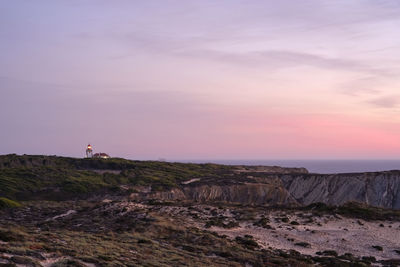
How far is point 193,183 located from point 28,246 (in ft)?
186

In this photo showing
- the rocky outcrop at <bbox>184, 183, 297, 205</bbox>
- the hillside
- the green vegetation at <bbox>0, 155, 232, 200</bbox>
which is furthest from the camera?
the rocky outcrop at <bbox>184, 183, 297, 205</bbox>

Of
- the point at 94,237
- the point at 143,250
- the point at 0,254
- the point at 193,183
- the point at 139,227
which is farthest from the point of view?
the point at 193,183

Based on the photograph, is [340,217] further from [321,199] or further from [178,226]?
[321,199]

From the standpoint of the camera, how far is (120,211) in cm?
3566

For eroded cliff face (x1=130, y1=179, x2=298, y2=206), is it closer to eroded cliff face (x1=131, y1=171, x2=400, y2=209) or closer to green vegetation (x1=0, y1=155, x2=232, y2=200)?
Answer: eroded cliff face (x1=131, y1=171, x2=400, y2=209)

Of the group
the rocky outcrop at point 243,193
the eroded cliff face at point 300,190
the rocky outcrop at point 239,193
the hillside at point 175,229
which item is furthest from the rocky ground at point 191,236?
the rocky outcrop at point 243,193

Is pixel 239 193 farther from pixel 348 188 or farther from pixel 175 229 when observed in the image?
pixel 175 229

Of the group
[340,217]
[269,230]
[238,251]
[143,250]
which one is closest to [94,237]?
[143,250]

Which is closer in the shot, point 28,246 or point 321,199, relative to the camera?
point 28,246

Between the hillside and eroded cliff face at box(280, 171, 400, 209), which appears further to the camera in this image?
eroded cliff face at box(280, 171, 400, 209)

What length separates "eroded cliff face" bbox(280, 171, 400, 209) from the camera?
244 feet

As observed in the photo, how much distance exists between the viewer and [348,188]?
78.4 m

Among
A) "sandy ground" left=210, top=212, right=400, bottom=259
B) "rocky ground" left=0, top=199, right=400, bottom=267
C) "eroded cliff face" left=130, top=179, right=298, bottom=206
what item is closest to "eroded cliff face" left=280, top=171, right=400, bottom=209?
"eroded cliff face" left=130, top=179, right=298, bottom=206

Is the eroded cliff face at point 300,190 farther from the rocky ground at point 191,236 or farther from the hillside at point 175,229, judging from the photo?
the rocky ground at point 191,236
